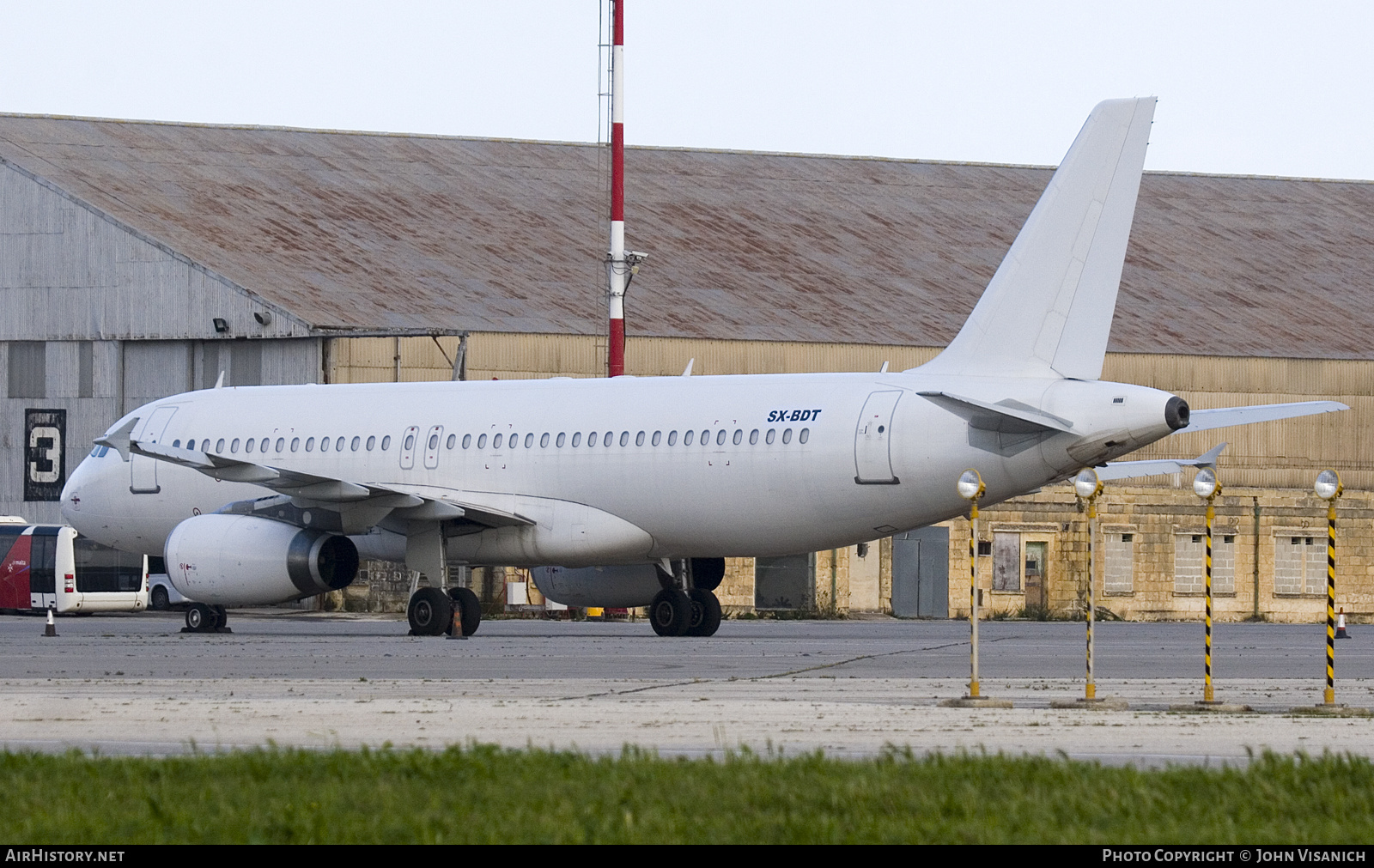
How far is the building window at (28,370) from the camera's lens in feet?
192

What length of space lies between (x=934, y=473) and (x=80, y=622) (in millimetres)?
23237

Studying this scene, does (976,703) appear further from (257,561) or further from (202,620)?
(202,620)

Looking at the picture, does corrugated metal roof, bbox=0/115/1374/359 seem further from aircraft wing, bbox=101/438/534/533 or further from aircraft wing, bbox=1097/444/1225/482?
aircraft wing, bbox=1097/444/1225/482

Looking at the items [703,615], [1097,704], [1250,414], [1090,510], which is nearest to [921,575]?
[703,615]

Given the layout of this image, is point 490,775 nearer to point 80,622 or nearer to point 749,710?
point 749,710

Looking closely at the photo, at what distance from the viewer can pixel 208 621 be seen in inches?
1441

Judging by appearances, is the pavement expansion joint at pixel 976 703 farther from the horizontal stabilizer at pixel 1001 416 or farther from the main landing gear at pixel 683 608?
the main landing gear at pixel 683 608

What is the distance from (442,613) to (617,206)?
14.7m

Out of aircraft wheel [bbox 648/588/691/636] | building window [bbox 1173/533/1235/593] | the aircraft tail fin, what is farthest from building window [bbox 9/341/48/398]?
the aircraft tail fin

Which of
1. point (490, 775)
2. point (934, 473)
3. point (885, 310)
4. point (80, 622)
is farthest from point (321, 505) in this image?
point (885, 310)

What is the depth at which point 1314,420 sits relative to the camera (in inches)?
2510

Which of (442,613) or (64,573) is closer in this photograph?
(442,613)

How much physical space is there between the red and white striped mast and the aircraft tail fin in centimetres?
1570

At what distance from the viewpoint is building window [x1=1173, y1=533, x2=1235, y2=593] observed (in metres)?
55.1
